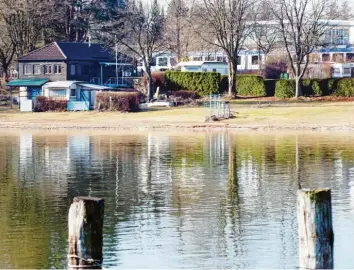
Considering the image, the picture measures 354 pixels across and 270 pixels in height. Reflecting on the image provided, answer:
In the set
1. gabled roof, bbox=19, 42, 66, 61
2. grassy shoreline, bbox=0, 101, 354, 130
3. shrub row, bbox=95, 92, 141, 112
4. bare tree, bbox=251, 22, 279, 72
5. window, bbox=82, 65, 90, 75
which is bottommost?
grassy shoreline, bbox=0, 101, 354, 130

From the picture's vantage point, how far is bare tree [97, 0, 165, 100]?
4082 inches

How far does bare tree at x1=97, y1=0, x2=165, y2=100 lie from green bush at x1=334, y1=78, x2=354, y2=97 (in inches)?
692

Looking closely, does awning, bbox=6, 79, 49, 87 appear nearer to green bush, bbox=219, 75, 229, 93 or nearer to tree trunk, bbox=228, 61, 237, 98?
green bush, bbox=219, 75, 229, 93

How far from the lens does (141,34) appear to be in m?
105

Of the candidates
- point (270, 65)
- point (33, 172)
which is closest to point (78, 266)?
point (33, 172)

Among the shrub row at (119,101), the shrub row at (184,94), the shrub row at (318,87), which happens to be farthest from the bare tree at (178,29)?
the shrub row at (119,101)

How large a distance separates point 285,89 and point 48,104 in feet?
71.3

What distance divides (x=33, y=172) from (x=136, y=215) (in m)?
14.8

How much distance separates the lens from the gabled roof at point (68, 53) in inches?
4203

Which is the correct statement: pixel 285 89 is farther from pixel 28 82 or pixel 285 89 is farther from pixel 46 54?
pixel 46 54

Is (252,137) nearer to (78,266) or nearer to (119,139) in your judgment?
(119,139)

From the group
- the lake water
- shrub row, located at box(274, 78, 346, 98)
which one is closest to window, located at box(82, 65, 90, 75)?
shrub row, located at box(274, 78, 346, 98)

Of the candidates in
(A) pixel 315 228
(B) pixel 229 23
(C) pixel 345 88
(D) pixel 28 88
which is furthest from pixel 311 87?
(A) pixel 315 228

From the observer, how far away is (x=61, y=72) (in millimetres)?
106625
